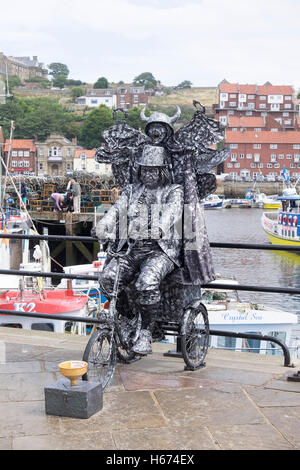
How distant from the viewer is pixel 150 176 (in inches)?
191

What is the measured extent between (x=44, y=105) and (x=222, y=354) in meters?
155

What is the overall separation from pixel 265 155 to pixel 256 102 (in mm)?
28143

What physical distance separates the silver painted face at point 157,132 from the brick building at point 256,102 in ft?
403

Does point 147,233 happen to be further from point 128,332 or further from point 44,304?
point 44,304

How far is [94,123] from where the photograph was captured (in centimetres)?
12875

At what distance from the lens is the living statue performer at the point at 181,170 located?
4.81 metres

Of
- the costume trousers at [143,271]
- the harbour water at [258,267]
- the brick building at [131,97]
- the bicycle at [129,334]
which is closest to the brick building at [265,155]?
the harbour water at [258,267]

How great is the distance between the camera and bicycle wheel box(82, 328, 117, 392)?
167 inches

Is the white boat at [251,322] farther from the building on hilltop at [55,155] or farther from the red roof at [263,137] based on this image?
the building on hilltop at [55,155]

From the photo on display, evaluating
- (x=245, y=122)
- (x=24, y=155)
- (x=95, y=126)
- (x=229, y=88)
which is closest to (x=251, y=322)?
(x=245, y=122)

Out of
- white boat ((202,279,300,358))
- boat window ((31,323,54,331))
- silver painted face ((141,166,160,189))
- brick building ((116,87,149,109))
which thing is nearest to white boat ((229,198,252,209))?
white boat ((202,279,300,358))

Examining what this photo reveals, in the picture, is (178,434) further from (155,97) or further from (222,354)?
(155,97)

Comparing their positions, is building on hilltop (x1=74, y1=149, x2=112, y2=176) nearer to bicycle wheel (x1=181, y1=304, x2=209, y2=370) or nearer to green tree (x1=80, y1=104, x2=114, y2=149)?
green tree (x1=80, y1=104, x2=114, y2=149)

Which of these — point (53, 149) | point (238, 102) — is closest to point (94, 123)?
point (53, 149)
